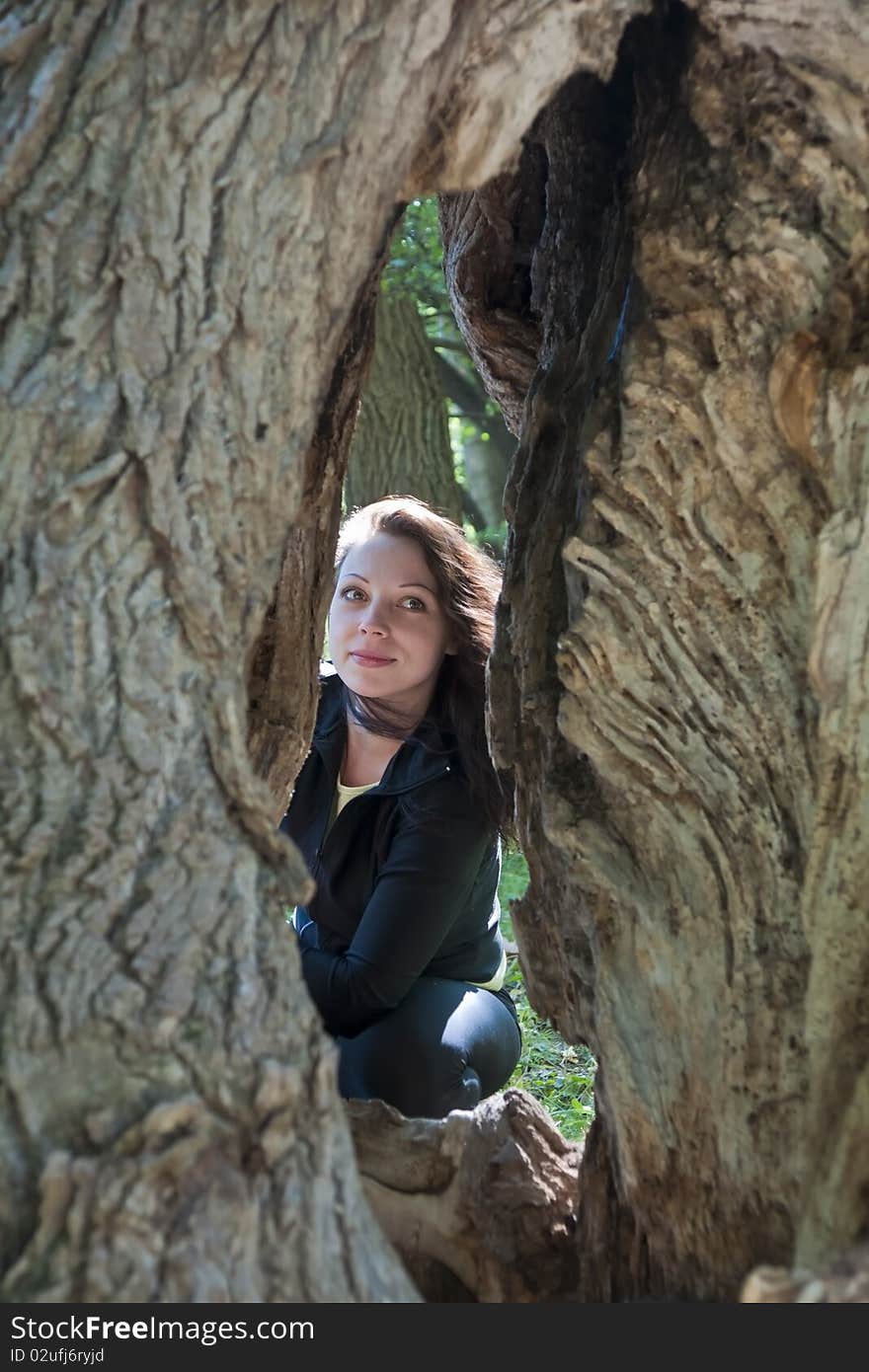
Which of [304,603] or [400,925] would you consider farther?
[400,925]

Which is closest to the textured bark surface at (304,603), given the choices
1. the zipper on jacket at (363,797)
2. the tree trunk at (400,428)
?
the zipper on jacket at (363,797)

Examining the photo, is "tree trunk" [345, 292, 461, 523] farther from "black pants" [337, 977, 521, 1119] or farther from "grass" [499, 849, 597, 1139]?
"black pants" [337, 977, 521, 1119]

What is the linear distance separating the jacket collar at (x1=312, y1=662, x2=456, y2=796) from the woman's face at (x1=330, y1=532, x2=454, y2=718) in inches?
3.9

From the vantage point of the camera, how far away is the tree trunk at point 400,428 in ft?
24.8

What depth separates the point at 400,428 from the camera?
764cm

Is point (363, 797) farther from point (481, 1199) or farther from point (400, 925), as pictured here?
point (481, 1199)

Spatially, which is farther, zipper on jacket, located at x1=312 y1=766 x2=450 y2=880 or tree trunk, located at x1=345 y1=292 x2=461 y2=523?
tree trunk, located at x1=345 y1=292 x2=461 y2=523

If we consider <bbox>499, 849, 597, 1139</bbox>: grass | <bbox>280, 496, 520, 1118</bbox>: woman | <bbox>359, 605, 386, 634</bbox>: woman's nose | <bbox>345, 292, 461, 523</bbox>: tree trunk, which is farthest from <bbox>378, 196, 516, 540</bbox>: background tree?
<bbox>359, 605, 386, 634</bbox>: woman's nose

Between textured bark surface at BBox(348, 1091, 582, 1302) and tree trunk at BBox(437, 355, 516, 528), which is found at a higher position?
tree trunk at BBox(437, 355, 516, 528)

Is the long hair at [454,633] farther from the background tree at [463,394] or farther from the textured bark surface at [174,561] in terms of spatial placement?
the background tree at [463,394]

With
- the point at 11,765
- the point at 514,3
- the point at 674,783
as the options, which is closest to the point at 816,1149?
the point at 674,783

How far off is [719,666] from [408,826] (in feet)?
4.07

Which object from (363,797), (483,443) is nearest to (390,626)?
(363,797)

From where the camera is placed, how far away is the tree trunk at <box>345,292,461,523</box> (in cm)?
756
